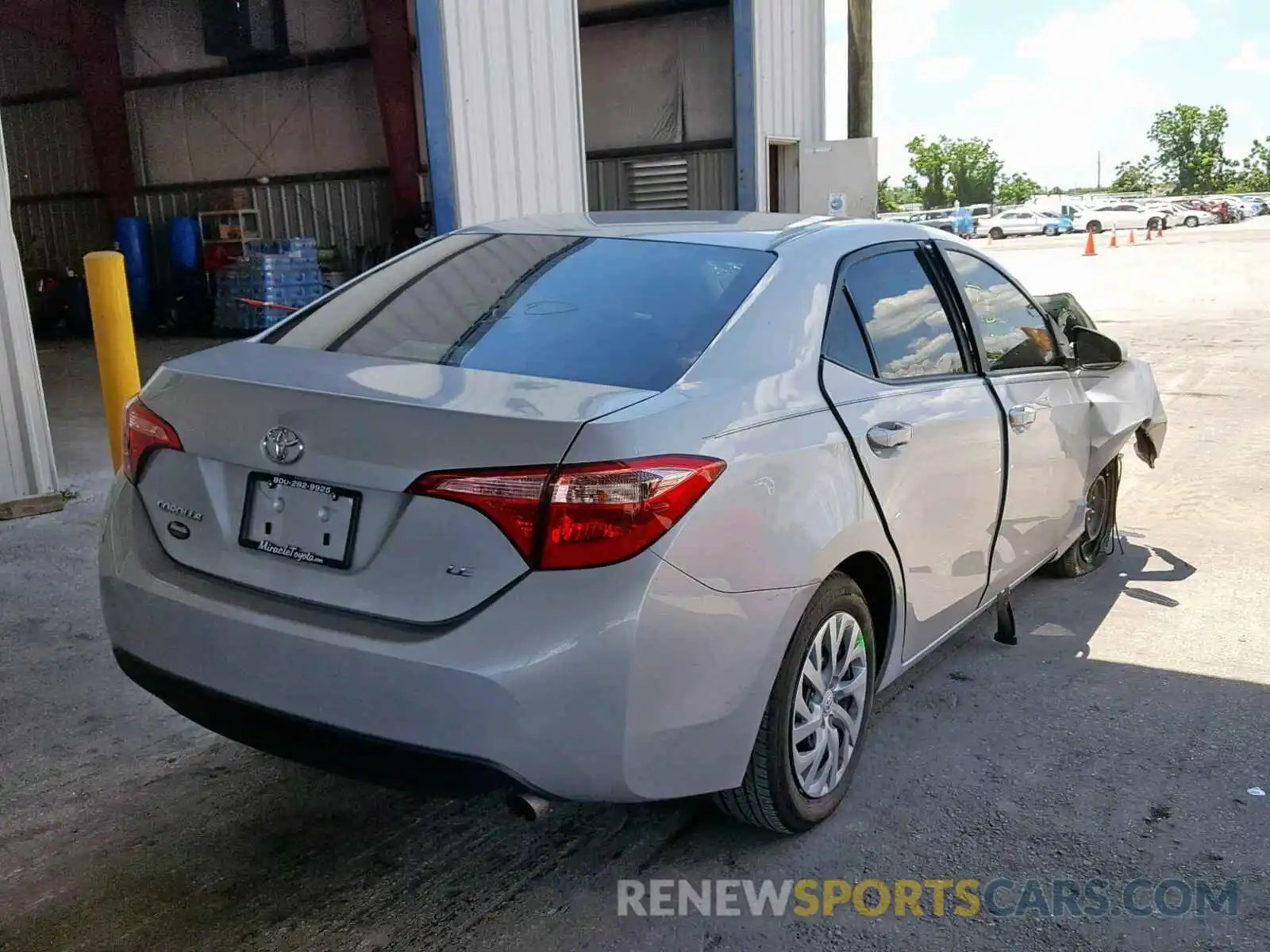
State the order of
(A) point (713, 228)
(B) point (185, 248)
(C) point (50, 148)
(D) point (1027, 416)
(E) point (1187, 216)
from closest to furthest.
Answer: (A) point (713, 228), (D) point (1027, 416), (B) point (185, 248), (C) point (50, 148), (E) point (1187, 216)

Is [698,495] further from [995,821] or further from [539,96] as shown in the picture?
[539,96]

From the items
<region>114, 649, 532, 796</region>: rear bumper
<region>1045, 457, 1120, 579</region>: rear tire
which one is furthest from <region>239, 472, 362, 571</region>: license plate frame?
<region>1045, 457, 1120, 579</region>: rear tire

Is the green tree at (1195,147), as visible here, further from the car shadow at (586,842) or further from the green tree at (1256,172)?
the car shadow at (586,842)

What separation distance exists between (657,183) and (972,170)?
77.4 m

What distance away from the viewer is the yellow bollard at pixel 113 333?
583 cm

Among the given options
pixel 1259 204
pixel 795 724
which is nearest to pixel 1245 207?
pixel 1259 204

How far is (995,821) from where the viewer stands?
3.12 m

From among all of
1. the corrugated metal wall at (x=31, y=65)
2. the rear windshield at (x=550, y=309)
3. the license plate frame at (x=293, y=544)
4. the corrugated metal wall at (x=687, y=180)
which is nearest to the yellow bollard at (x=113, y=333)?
the rear windshield at (x=550, y=309)

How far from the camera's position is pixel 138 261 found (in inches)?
777

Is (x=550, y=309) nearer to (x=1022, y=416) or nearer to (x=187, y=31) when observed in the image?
(x=1022, y=416)

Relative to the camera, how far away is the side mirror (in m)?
4.50

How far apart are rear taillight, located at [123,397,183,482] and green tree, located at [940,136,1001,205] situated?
92776 mm

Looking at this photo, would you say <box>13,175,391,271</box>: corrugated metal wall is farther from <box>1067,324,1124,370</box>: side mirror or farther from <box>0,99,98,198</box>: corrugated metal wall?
<box>1067,324,1124,370</box>: side mirror

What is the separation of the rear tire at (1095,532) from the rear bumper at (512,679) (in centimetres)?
290
